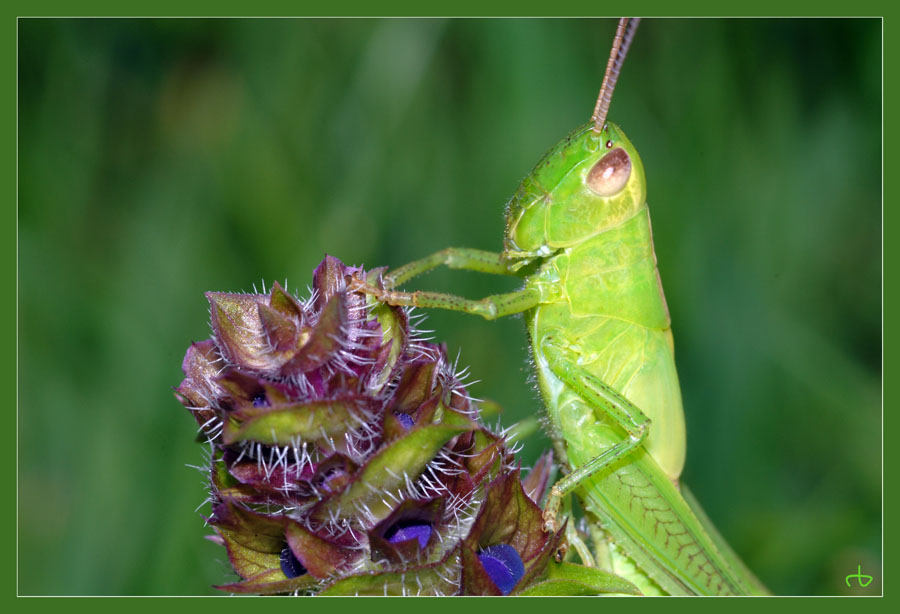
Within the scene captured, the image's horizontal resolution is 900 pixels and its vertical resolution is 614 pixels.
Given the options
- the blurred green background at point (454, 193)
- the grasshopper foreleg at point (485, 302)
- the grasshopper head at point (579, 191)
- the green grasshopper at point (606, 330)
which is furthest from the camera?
the blurred green background at point (454, 193)

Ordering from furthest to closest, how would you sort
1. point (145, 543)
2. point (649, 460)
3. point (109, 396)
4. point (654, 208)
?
point (654, 208) < point (109, 396) < point (145, 543) < point (649, 460)

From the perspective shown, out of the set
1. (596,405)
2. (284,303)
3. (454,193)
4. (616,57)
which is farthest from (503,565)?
(454,193)

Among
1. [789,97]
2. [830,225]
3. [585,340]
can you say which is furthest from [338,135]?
[830,225]

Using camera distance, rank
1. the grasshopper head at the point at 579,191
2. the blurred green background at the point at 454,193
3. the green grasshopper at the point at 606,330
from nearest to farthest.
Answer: the green grasshopper at the point at 606,330 < the grasshopper head at the point at 579,191 < the blurred green background at the point at 454,193

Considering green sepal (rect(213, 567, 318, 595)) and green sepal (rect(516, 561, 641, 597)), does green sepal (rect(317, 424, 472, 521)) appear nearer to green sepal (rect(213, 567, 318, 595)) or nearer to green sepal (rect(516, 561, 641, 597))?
green sepal (rect(213, 567, 318, 595))

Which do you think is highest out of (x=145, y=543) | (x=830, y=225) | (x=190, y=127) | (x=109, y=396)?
(x=830, y=225)

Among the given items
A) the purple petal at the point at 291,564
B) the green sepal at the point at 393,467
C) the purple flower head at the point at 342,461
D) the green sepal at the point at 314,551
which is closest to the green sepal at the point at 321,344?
the purple flower head at the point at 342,461

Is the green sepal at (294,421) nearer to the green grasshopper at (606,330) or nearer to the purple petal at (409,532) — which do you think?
the purple petal at (409,532)

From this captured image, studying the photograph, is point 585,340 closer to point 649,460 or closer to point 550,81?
point 649,460
